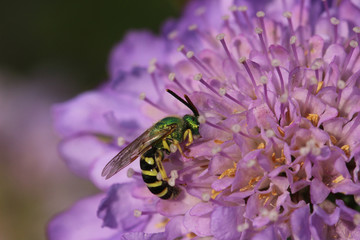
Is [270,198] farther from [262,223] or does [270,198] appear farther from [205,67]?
[205,67]

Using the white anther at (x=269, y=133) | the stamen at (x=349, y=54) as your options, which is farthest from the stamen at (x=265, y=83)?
the stamen at (x=349, y=54)

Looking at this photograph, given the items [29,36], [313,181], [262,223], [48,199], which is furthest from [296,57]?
[29,36]

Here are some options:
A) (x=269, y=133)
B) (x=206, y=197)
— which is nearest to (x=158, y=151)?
(x=206, y=197)

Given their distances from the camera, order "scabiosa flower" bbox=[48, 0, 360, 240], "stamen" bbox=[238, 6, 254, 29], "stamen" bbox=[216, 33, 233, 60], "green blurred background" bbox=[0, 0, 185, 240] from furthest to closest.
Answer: "green blurred background" bbox=[0, 0, 185, 240]
"stamen" bbox=[238, 6, 254, 29]
"stamen" bbox=[216, 33, 233, 60]
"scabiosa flower" bbox=[48, 0, 360, 240]

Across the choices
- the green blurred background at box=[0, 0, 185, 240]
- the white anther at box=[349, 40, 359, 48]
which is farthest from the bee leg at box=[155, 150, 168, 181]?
the green blurred background at box=[0, 0, 185, 240]

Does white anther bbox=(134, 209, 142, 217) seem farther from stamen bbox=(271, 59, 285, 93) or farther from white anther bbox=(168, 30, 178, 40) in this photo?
white anther bbox=(168, 30, 178, 40)

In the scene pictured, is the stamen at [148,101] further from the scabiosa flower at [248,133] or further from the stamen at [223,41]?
the stamen at [223,41]
